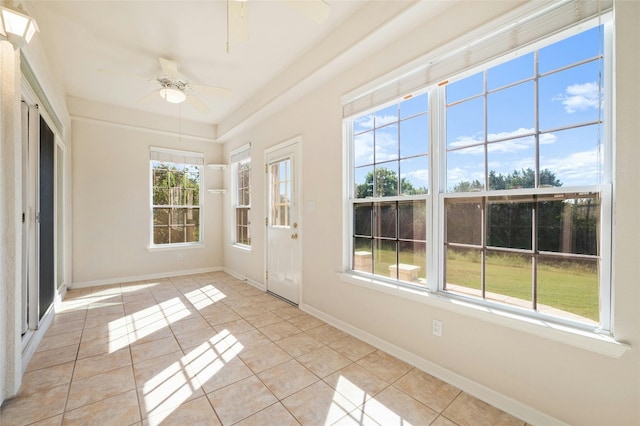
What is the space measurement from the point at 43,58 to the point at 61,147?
1477 mm

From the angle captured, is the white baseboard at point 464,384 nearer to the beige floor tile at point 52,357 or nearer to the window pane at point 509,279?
the window pane at point 509,279

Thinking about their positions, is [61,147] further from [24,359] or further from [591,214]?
[591,214]

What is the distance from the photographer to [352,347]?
2.57 meters

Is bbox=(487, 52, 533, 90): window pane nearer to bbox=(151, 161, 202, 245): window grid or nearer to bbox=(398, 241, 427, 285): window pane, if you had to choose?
bbox=(398, 241, 427, 285): window pane

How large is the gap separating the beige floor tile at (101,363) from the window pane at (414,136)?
3.01 meters

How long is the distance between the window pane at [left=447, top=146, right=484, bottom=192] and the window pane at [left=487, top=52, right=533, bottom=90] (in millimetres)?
450

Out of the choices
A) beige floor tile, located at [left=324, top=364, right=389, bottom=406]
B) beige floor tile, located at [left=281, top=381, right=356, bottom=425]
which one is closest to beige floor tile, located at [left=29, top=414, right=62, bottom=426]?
beige floor tile, located at [left=281, top=381, right=356, bottom=425]

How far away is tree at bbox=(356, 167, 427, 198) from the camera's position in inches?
95.8

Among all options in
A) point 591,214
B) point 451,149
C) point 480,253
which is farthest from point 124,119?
point 591,214

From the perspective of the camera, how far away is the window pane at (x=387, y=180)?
2555mm

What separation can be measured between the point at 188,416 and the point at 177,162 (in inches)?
188

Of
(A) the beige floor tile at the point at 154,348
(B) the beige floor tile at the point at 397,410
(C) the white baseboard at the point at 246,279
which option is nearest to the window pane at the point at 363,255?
(B) the beige floor tile at the point at 397,410

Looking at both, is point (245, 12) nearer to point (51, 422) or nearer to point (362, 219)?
point (362, 219)

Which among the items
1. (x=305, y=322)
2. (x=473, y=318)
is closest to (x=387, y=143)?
(x=473, y=318)
